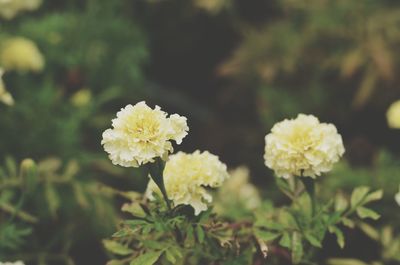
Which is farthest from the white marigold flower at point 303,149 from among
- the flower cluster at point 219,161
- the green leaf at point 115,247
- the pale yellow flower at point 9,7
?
the pale yellow flower at point 9,7

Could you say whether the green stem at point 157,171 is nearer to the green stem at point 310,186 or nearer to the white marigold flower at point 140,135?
the white marigold flower at point 140,135

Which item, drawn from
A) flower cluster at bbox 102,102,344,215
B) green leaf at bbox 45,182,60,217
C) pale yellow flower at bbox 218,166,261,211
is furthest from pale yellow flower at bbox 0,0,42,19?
flower cluster at bbox 102,102,344,215

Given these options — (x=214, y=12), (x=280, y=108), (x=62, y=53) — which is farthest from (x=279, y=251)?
(x=214, y=12)

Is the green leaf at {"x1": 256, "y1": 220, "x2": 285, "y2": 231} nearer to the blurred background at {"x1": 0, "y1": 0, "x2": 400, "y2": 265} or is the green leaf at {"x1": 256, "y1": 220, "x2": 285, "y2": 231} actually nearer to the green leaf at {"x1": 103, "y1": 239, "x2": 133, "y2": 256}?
the green leaf at {"x1": 103, "y1": 239, "x2": 133, "y2": 256}

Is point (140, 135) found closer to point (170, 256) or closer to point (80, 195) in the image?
point (170, 256)

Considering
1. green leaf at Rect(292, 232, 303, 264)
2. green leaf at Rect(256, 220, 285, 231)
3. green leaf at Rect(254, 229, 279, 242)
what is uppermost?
green leaf at Rect(256, 220, 285, 231)

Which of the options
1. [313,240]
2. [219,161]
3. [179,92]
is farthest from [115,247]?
[179,92]
